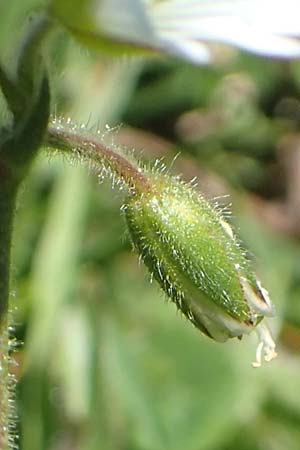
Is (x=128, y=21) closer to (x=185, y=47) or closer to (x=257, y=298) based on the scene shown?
(x=185, y=47)

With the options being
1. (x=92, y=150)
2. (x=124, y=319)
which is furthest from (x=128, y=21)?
(x=124, y=319)

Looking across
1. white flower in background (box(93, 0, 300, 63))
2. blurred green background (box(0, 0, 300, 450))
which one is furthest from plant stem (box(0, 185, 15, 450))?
blurred green background (box(0, 0, 300, 450))

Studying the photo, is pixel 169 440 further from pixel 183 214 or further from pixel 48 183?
pixel 183 214

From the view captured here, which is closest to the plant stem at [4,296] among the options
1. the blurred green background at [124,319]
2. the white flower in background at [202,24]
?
the white flower in background at [202,24]

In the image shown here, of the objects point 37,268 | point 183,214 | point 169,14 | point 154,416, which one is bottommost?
point 154,416

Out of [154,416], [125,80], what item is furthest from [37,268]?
[125,80]

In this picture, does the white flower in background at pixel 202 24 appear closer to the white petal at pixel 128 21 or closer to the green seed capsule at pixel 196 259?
the white petal at pixel 128 21

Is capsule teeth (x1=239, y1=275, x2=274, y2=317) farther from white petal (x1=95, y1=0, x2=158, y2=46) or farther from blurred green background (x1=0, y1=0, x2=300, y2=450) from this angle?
blurred green background (x1=0, y1=0, x2=300, y2=450)
